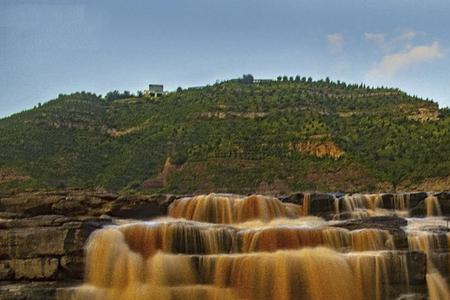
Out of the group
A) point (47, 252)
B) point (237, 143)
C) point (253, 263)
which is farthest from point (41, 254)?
point (237, 143)

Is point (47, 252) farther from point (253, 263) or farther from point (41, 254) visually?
point (253, 263)

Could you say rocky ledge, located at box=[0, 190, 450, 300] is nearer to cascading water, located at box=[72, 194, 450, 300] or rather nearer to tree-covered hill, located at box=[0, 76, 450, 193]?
cascading water, located at box=[72, 194, 450, 300]

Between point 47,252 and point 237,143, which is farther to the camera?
point 237,143

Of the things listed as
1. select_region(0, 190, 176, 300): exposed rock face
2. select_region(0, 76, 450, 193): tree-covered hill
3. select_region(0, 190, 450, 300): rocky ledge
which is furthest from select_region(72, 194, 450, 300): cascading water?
select_region(0, 76, 450, 193): tree-covered hill

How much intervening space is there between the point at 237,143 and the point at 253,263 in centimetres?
4929

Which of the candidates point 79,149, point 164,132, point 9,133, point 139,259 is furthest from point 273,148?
point 139,259

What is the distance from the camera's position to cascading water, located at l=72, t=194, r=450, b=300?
77.6ft

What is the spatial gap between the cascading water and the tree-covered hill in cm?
3319

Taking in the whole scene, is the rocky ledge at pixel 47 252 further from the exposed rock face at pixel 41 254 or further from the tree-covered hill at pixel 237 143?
the tree-covered hill at pixel 237 143

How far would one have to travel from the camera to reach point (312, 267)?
23.9 meters

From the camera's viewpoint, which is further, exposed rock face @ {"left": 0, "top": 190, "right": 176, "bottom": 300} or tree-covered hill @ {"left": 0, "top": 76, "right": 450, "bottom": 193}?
tree-covered hill @ {"left": 0, "top": 76, "right": 450, "bottom": 193}

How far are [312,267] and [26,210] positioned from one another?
50.3ft

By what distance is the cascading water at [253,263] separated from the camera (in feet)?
77.6

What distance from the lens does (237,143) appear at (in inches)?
2869
